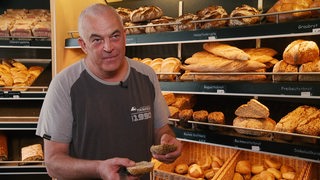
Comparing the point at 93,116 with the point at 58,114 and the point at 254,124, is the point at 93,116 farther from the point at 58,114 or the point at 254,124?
the point at 254,124

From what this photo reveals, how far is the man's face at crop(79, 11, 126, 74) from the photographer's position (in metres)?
1.33

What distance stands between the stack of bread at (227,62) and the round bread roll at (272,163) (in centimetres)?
55

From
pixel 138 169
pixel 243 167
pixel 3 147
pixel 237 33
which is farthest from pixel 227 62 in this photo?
pixel 3 147

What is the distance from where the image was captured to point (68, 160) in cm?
131

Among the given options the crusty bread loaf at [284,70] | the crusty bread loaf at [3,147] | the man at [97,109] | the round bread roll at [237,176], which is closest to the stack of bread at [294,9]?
the crusty bread loaf at [284,70]

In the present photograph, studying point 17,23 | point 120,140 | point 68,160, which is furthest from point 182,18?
point 17,23

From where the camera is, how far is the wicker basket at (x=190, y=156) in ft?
6.89

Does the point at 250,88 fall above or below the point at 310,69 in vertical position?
below

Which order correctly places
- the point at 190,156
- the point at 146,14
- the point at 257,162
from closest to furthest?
the point at 257,162
the point at 146,14
the point at 190,156

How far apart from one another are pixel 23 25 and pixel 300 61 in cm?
219

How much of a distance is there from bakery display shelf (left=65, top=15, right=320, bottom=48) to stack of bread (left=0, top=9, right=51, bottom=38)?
2.90ft

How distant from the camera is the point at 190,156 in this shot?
2.46 meters

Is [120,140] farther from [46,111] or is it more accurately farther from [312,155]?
[312,155]

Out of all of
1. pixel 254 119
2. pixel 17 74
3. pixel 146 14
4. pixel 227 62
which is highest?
pixel 146 14
